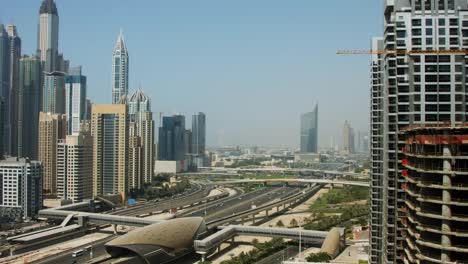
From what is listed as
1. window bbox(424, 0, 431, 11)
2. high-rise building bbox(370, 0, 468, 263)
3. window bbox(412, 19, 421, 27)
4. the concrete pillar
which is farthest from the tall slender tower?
the concrete pillar

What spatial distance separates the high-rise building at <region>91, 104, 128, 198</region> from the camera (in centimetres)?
4522

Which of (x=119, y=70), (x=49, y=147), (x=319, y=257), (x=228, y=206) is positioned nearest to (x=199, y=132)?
(x=119, y=70)

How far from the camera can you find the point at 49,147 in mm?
47844

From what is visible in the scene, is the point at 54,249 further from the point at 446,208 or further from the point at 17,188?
the point at 446,208

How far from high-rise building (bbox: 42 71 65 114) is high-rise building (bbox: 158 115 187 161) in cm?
1793

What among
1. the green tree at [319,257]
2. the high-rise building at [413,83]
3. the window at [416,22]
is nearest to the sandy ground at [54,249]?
the green tree at [319,257]

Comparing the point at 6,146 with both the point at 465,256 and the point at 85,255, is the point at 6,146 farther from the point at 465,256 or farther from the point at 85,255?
the point at 465,256

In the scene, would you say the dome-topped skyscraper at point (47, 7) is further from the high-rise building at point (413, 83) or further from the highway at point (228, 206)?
the high-rise building at point (413, 83)

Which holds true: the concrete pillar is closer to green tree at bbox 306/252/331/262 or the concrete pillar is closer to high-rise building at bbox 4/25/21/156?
A: green tree at bbox 306/252/331/262

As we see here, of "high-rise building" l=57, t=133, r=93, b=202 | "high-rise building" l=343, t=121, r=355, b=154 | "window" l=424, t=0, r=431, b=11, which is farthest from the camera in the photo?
"high-rise building" l=343, t=121, r=355, b=154

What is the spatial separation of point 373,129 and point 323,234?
10129 mm

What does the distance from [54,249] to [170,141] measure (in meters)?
53.4

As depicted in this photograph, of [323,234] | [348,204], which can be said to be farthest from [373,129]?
[348,204]

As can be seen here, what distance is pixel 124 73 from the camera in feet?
336
